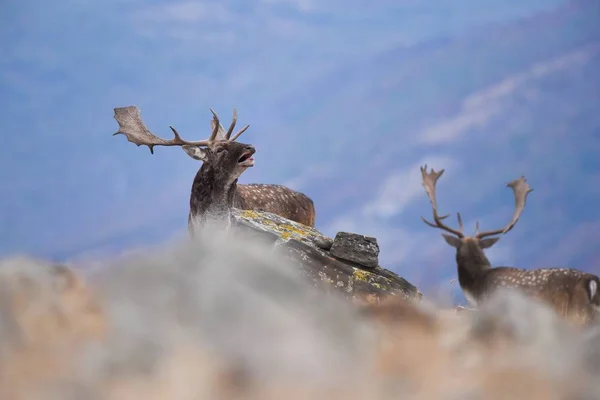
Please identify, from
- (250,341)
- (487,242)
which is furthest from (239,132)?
(250,341)

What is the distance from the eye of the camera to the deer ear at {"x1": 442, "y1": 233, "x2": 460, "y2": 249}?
22.6ft

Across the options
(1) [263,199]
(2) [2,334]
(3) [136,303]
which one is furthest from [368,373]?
(1) [263,199]

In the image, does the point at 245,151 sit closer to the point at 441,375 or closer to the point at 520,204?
the point at 520,204

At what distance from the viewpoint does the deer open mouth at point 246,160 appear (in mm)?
7309

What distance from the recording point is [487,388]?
3.01 feet

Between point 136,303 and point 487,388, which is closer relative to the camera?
point 487,388

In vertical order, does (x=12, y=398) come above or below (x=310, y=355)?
below

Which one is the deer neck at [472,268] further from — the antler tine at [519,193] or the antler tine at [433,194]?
the antler tine at [519,193]

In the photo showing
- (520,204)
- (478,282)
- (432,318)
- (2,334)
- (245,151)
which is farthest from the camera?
(520,204)

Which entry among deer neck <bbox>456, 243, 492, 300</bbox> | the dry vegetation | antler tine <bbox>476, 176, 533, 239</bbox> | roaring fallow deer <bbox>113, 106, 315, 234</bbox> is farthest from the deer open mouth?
the dry vegetation

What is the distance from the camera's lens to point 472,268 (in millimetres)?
6703

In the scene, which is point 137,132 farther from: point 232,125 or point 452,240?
point 452,240

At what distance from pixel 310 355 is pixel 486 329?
32cm

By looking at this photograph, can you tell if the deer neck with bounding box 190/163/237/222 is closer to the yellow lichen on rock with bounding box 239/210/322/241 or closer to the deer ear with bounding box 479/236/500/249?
the yellow lichen on rock with bounding box 239/210/322/241
